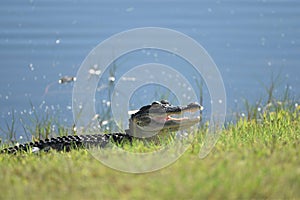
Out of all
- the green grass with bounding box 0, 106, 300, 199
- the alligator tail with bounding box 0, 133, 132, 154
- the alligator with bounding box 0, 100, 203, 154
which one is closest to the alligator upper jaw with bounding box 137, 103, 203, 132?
the alligator with bounding box 0, 100, 203, 154

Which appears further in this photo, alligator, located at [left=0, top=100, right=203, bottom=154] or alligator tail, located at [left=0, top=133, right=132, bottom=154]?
alligator, located at [left=0, top=100, right=203, bottom=154]

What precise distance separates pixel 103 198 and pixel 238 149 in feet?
4.47

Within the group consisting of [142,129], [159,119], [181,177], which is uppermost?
[159,119]

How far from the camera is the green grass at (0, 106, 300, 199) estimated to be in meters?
3.38

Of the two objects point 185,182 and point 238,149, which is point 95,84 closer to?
point 238,149

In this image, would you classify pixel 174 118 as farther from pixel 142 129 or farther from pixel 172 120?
pixel 142 129

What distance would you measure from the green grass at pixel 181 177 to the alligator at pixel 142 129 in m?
1.15

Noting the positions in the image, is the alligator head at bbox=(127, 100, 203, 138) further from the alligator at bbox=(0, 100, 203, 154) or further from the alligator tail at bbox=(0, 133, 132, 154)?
the alligator tail at bbox=(0, 133, 132, 154)

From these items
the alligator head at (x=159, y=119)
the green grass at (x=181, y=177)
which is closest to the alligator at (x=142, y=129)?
the alligator head at (x=159, y=119)

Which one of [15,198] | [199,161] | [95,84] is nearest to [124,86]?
[95,84]

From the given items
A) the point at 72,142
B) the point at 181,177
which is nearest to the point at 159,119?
the point at 72,142

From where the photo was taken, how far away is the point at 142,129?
6.13 metres

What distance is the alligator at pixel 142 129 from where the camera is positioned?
5820 mm

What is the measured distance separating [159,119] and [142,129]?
20 cm
